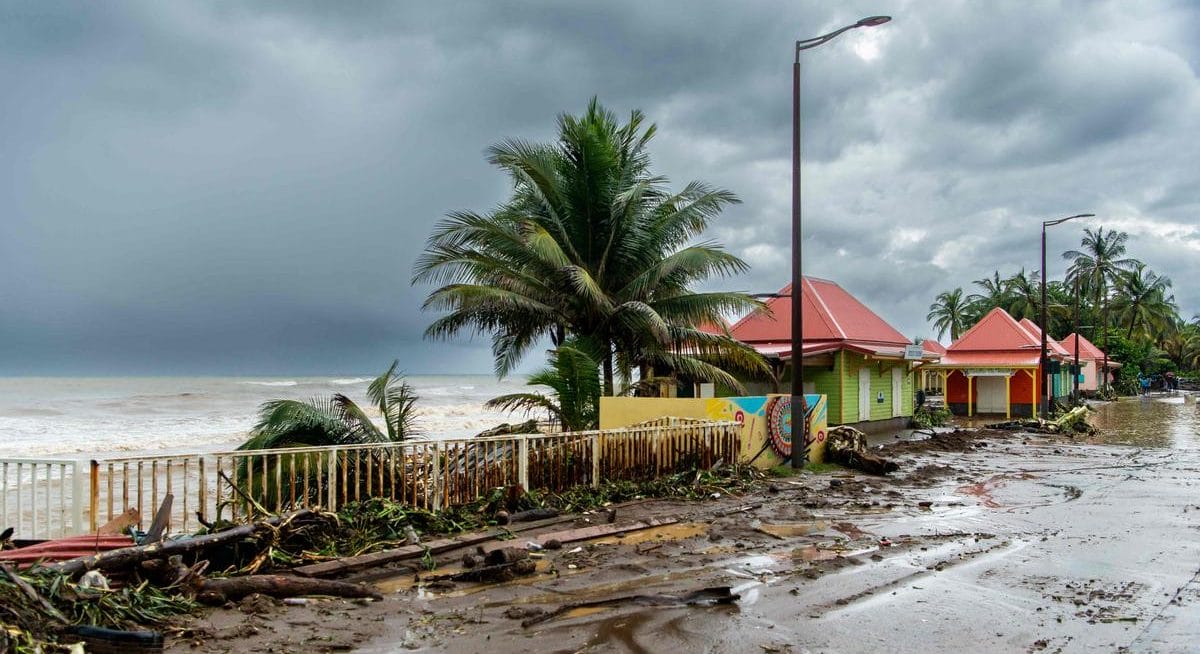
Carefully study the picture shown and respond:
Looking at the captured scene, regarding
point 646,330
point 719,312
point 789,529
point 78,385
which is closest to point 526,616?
point 789,529

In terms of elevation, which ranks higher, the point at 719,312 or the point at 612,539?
the point at 719,312

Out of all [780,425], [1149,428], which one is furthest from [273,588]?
[1149,428]

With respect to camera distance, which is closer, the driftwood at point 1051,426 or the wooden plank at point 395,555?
the wooden plank at point 395,555

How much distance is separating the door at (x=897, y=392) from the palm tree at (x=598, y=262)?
11539 mm

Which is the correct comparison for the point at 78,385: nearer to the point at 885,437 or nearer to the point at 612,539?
the point at 885,437

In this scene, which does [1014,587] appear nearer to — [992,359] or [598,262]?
[598,262]

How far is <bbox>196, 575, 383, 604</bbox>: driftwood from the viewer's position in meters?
6.07

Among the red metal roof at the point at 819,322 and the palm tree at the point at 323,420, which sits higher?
the red metal roof at the point at 819,322

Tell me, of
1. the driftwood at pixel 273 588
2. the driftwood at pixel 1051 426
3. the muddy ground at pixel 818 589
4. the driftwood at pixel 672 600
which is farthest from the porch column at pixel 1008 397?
the driftwood at pixel 273 588

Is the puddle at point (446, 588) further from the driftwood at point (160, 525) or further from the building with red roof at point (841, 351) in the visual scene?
the building with red roof at point (841, 351)

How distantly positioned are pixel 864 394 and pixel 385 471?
19.8 m

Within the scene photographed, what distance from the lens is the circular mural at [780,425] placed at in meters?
15.2

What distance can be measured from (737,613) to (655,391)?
1340 centimetres

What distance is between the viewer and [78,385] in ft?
240
